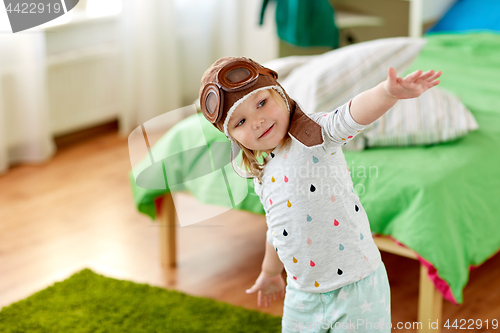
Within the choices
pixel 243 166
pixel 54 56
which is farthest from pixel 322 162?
pixel 54 56

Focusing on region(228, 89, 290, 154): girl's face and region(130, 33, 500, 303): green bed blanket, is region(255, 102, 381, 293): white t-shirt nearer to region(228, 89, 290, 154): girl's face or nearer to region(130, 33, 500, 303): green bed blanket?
region(228, 89, 290, 154): girl's face

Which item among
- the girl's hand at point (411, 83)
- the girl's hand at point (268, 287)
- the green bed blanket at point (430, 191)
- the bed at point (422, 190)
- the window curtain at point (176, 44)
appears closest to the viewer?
the girl's hand at point (411, 83)

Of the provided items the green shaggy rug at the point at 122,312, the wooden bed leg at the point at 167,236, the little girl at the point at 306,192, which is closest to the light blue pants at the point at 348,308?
the little girl at the point at 306,192

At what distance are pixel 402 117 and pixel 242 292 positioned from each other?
0.67m

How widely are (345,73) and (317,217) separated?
0.75 m

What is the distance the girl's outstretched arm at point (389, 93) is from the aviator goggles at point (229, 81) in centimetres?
15

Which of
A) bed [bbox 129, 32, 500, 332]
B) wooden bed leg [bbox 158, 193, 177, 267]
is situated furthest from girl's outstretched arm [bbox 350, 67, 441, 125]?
wooden bed leg [bbox 158, 193, 177, 267]

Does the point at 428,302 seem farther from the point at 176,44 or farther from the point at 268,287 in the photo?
the point at 176,44

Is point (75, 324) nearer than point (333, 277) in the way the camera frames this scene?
No

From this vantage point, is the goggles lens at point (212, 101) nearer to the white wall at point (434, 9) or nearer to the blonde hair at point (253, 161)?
the blonde hair at point (253, 161)

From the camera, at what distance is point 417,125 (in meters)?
1.50

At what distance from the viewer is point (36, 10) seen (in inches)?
47.4

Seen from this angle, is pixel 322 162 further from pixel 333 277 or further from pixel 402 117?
pixel 402 117

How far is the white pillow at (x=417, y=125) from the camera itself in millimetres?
1497
